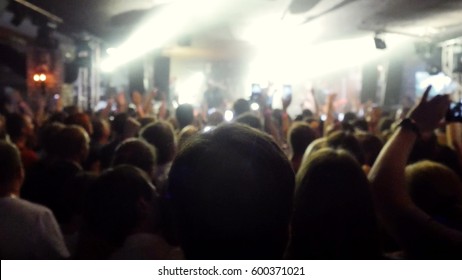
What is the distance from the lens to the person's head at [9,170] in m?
2.33

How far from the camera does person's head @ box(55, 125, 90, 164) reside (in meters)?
3.21

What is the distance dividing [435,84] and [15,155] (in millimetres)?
8146

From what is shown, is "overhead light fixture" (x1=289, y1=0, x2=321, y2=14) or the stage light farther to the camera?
the stage light

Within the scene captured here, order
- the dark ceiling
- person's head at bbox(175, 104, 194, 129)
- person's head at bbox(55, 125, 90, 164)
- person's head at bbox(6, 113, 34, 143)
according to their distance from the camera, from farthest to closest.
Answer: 1. the dark ceiling
2. person's head at bbox(175, 104, 194, 129)
3. person's head at bbox(6, 113, 34, 143)
4. person's head at bbox(55, 125, 90, 164)

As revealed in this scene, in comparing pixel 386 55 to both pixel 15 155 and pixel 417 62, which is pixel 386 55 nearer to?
pixel 417 62

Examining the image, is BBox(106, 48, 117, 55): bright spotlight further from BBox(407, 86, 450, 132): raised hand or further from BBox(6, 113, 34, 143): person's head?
BBox(407, 86, 450, 132): raised hand

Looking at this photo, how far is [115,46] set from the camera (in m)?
9.89

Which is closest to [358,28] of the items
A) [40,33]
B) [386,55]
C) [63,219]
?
[386,55]

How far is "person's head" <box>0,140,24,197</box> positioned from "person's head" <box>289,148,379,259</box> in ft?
4.25

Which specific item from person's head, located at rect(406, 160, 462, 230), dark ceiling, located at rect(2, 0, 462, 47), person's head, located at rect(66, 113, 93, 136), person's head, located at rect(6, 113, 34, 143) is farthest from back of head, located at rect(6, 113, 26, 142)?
person's head, located at rect(406, 160, 462, 230)

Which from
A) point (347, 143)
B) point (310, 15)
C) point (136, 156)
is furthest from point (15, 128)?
point (310, 15)

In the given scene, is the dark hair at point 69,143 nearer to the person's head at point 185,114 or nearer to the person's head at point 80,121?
the person's head at point 80,121

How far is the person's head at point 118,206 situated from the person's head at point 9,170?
0.57 metres

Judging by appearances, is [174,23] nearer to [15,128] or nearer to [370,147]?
[15,128]
